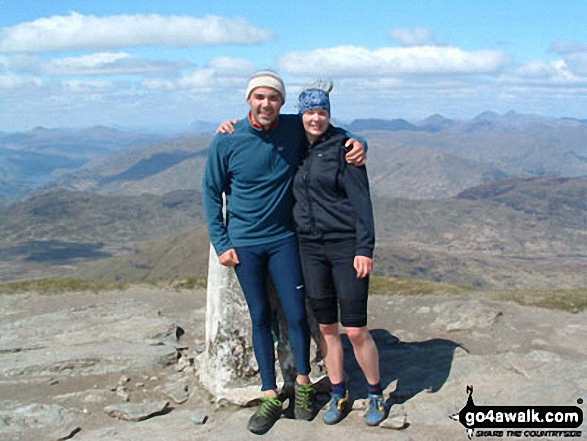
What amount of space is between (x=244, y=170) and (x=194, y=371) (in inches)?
259

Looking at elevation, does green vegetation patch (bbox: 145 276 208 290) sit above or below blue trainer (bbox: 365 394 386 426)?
below

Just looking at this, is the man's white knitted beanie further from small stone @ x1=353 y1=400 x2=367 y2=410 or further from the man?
small stone @ x1=353 y1=400 x2=367 y2=410

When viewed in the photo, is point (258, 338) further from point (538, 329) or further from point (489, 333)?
point (538, 329)

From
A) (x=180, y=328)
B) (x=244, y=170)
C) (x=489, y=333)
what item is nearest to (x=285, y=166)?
(x=244, y=170)

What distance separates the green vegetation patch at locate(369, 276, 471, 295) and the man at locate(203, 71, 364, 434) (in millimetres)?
15293

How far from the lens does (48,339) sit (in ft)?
57.8

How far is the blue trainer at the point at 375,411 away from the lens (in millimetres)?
10016

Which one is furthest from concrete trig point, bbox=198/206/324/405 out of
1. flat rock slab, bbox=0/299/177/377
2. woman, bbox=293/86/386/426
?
flat rock slab, bbox=0/299/177/377

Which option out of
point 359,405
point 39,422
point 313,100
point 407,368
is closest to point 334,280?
point 359,405

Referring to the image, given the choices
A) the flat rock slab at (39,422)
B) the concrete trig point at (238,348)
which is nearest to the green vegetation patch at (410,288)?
the concrete trig point at (238,348)

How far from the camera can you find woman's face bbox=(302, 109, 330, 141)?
30.0 ft

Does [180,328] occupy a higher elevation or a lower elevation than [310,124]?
lower

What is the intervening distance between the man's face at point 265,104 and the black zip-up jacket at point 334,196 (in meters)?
0.86

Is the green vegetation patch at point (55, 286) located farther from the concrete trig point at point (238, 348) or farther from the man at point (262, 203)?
the man at point (262, 203)
